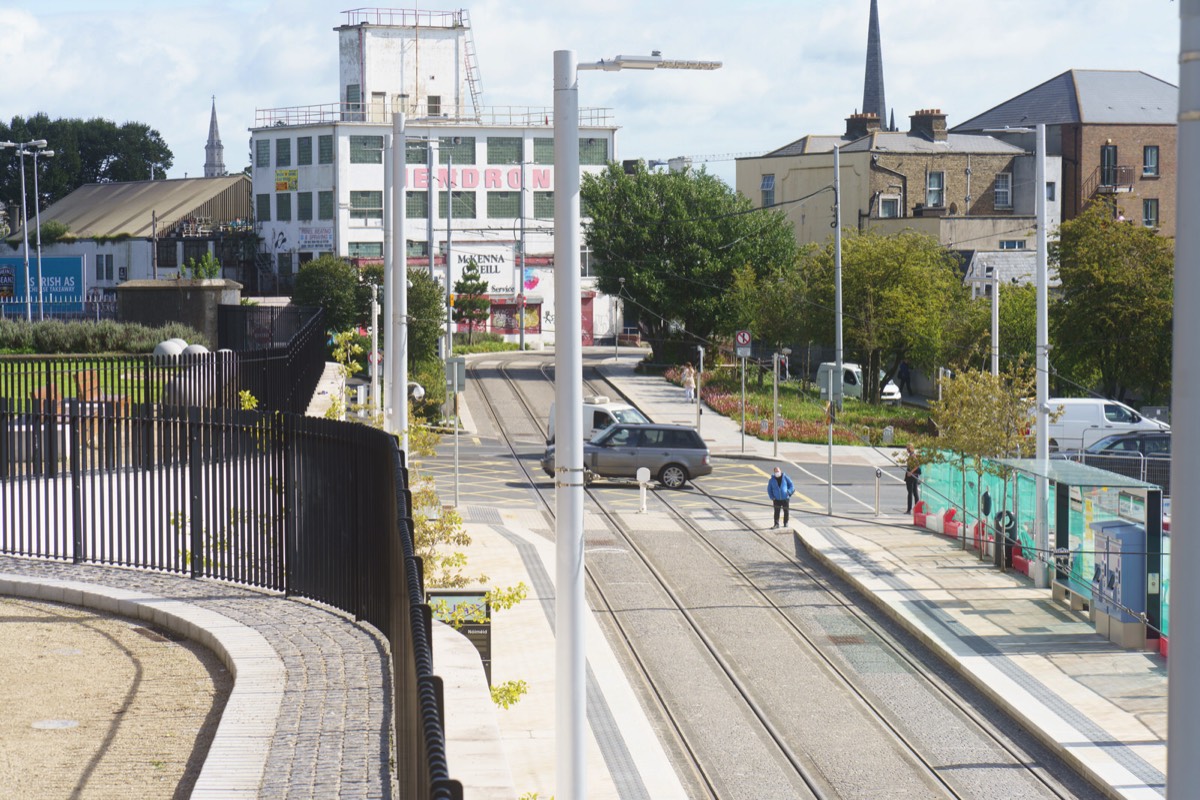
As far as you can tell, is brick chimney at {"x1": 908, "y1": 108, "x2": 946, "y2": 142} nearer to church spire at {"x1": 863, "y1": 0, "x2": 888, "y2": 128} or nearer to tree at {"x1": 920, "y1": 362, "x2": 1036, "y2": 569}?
tree at {"x1": 920, "y1": 362, "x2": 1036, "y2": 569}

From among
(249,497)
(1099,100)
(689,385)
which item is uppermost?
(1099,100)

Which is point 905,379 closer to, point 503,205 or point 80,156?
point 503,205

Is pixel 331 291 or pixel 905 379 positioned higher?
pixel 331 291

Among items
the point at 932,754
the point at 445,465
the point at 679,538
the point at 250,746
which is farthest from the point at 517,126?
the point at 250,746

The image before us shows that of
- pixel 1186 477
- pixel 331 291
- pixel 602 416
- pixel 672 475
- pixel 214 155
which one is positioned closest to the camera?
pixel 1186 477

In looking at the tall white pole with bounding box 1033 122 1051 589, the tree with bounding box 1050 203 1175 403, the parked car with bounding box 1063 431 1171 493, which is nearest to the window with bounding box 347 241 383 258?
the tree with bounding box 1050 203 1175 403

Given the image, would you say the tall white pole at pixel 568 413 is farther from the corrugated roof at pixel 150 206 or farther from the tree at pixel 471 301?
the corrugated roof at pixel 150 206

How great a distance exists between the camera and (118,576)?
43.5 ft

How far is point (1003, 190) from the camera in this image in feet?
244

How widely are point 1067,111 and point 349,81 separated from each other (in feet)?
128

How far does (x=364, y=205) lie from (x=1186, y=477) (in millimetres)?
77115

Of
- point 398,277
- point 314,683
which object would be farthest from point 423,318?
point 314,683

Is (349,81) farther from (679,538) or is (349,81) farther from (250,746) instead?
(250,746)

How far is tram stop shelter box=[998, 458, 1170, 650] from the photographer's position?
20328 mm
